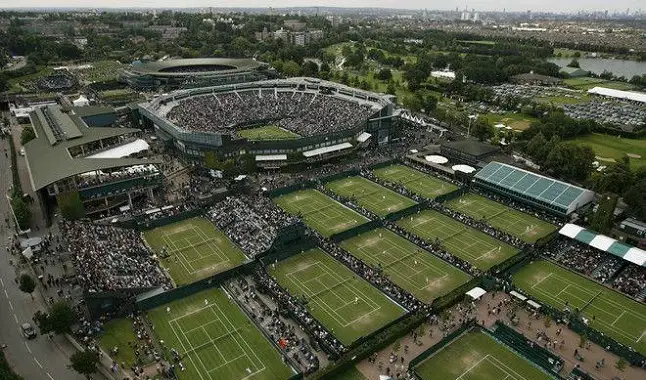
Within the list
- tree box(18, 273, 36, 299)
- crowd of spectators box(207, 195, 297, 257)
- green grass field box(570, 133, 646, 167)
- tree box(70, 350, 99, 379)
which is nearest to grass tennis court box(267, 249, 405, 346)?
crowd of spectators box(207, 195, 297, 257)

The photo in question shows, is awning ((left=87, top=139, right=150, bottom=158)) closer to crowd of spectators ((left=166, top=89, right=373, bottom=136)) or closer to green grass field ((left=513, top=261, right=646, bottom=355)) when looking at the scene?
crowd of spectators ((left=166, top=89, right=373, bottom=136))

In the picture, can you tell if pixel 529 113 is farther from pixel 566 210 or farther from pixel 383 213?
pixel 383 213

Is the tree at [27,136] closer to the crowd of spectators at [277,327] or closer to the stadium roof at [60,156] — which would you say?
the stadium roof at [60,156]

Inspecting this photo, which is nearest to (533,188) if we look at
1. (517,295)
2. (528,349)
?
(517,295)

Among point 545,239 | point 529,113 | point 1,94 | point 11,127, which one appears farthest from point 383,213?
point 1,94

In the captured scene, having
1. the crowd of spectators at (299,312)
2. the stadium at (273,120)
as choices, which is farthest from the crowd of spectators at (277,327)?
the stadium at (273,120)

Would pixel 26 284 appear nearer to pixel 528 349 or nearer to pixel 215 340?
pixel 215 340

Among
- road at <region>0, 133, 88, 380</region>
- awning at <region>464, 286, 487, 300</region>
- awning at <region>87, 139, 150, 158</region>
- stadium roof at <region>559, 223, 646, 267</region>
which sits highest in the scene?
awning at <region>87, 139, 150, 158</region>
